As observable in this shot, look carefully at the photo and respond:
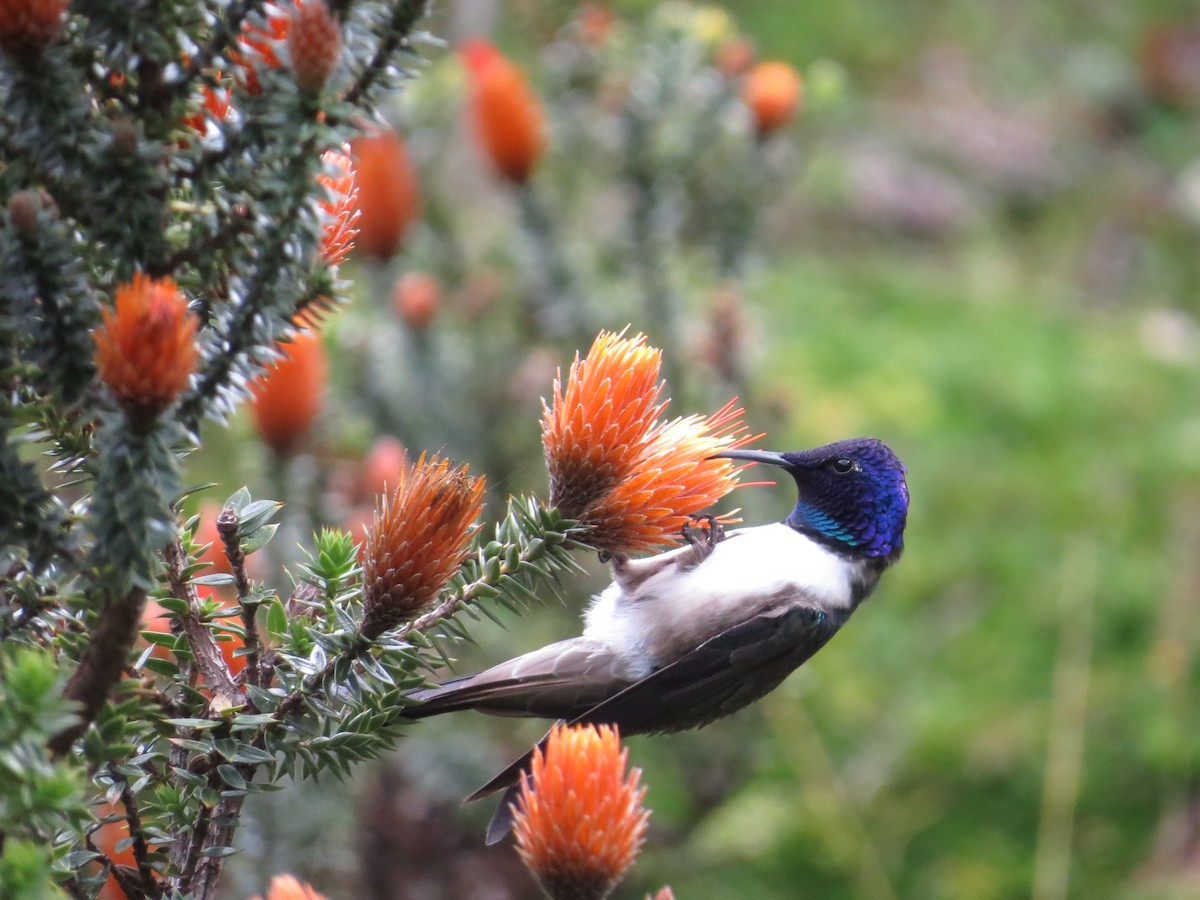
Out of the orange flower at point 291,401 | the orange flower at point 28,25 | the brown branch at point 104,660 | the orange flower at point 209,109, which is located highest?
the orange flower at point 28,25

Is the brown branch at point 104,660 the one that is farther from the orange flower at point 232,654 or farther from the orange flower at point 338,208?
the orange flower at point 338,208

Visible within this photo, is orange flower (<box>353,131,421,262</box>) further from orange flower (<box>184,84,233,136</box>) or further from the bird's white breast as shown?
orange flower (<box>184,84,233,136</box>)

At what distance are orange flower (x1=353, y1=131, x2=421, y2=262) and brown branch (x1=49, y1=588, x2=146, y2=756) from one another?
2120 millimetres

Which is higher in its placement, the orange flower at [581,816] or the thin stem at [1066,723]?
the orange flower at [581,816]

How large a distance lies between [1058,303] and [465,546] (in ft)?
20.6

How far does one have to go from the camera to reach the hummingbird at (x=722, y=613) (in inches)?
67.5

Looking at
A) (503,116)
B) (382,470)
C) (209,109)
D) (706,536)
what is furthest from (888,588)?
(209,109)

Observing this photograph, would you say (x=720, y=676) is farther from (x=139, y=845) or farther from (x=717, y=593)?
(x=139, y=845)

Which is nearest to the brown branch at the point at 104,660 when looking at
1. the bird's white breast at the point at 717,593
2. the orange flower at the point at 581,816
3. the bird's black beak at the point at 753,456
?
the orange flower at the point at 581,816

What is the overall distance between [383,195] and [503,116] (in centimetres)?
35

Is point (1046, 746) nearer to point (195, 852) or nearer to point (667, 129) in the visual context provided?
point (667, 129)

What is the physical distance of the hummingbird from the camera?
171cm

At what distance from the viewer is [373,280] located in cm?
339

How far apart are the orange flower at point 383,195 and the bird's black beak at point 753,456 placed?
1.47 m
